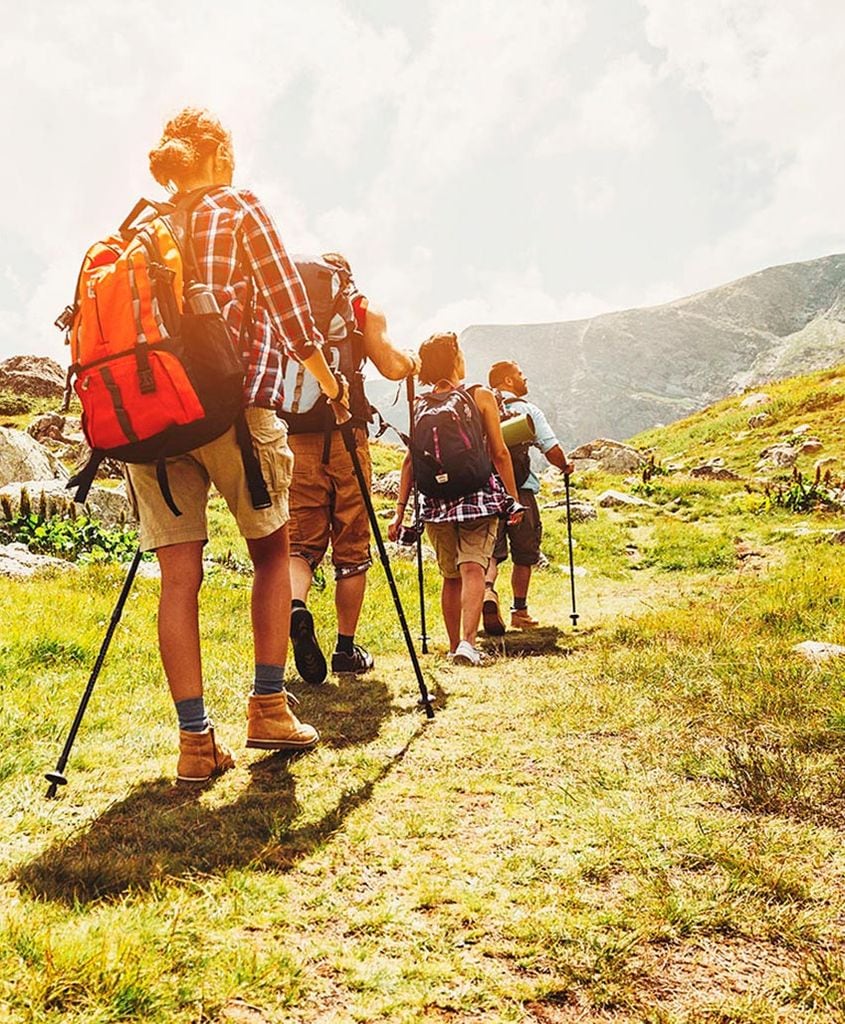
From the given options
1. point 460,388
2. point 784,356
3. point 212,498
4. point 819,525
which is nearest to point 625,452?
point 819,525

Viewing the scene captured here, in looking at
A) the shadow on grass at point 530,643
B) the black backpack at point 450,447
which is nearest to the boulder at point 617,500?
the shadow on grass at point 530,643

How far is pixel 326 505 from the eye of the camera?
5734 millimetres

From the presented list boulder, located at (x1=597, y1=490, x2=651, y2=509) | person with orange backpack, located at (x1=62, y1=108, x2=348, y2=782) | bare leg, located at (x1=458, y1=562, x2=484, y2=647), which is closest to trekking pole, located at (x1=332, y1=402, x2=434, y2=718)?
person with orange backpack, located at (x1=62, y1=108, x2=348, y2=782)

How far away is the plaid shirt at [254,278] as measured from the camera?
3438mm

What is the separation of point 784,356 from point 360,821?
206845 millimetres

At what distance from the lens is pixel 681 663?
5.17 meters

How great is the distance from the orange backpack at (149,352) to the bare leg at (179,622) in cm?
54

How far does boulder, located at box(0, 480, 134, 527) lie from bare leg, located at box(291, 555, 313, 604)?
549cm

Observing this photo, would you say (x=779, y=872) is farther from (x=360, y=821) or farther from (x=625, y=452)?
(x=625, y=452)

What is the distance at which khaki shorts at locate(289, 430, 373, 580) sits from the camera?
5637 millimetres

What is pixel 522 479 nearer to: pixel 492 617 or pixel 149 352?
pixel 492 617

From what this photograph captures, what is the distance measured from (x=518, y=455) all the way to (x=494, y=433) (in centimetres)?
197

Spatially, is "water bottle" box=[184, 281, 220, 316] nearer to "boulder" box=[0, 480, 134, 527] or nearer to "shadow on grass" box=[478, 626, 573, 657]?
"shadow on grass" box=[478, 626, 573, 657]

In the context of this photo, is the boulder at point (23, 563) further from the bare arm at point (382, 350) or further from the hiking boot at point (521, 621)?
the bare arm at point (382, 350)
